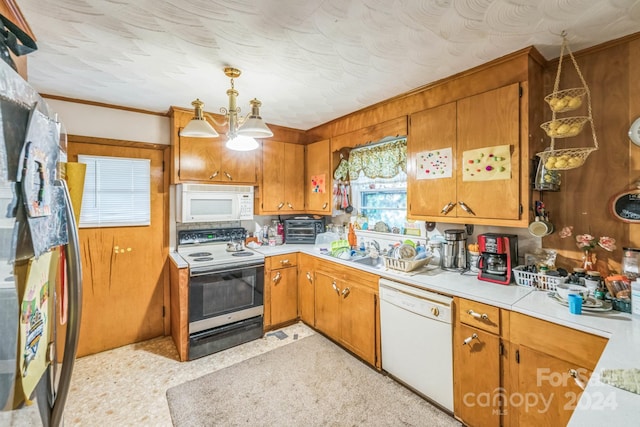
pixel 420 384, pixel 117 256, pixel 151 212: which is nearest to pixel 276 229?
pixel 151 212

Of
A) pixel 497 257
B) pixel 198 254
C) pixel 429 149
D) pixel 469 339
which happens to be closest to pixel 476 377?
pixel 469 339

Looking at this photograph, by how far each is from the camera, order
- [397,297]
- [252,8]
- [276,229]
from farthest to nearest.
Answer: [276,229]
[397,297]
[252,8]

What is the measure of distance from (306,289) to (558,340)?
2.17 metres

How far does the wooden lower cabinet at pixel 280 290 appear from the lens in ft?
9.85

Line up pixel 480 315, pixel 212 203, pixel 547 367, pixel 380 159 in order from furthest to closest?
pixel 212 203, pixel 380 159, pixel 480 315, pixel 547 367

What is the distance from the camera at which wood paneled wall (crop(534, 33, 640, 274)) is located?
5.26 feet

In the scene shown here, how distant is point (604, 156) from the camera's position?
5.55 ft

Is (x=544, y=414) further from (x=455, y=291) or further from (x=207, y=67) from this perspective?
(x=207, y=67)

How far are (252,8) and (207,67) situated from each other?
74 cm

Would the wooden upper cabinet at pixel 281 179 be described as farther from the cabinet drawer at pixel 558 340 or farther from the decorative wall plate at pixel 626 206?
the decorative wall plate at pixel 626 206

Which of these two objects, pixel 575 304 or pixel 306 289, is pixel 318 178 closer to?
pixel 306 289

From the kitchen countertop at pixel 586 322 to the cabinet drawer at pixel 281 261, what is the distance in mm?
800

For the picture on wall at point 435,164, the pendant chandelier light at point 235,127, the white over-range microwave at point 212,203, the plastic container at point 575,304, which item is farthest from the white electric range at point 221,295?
the plastic container at point 575,304

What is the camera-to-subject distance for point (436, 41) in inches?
63.6
